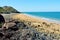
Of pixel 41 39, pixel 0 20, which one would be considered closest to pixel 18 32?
pixel 41 39

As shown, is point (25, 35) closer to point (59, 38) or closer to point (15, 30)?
point (15, 30)

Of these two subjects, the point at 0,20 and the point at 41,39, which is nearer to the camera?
the point at 41,39

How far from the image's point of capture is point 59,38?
22062 mm

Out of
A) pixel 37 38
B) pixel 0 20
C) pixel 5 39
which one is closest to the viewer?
pixel 5 39

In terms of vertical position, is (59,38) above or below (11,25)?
below

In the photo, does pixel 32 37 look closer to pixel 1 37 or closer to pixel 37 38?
pixel 37 38

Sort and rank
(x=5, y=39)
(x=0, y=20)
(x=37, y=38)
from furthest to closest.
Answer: (x=0, y=20) < (x=37, y=38) < (x=5, y=39)

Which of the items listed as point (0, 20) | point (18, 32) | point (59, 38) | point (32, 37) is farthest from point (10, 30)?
point (59, 38)

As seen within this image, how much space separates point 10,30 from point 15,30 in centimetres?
69

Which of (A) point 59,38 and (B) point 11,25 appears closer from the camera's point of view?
(B) point 11,25

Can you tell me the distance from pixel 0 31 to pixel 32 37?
229 cm

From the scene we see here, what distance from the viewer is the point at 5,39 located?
16922mm

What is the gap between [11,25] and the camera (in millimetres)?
19031

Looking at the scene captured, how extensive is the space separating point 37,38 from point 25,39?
4.54 feet
